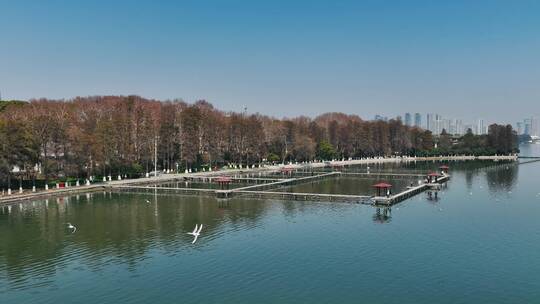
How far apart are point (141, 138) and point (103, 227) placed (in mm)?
46706

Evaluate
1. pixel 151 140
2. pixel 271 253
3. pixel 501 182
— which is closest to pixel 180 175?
pixel 151 140

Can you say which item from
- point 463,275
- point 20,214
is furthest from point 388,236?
point 20,214

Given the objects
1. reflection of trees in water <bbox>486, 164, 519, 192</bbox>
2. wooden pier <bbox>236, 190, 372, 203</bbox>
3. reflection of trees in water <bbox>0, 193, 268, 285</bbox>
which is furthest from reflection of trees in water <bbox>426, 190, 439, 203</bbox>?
reflection of trees in water <bbox>0, 193, 268, 285</bbox>

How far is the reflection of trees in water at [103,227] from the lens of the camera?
108 feet

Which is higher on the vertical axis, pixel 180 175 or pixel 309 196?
pixel 180 175

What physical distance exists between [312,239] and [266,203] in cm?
1927

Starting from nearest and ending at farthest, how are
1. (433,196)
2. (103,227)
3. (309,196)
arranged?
(103,227)
(309,196)
(433,196)

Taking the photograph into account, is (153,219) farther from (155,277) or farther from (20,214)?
(155,277)

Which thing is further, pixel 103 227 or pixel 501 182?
pixel 501 182

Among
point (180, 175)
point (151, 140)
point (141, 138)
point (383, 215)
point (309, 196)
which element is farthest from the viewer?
point (151, 140)

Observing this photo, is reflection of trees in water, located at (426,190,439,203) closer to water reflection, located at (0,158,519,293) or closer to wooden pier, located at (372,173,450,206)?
water reflection, located at (0,158,519,293)

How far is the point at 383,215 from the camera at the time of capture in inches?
1919

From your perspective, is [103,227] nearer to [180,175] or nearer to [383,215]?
[383,215]

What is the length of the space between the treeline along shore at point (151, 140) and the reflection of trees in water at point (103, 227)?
982 centimetres
